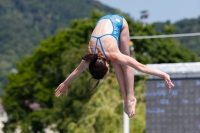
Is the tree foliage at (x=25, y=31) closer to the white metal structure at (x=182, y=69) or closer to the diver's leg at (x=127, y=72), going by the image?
the white metal structure at (x=182, y=69)

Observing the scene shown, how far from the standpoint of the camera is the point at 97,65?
8.39 metres

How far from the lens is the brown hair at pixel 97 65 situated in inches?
330

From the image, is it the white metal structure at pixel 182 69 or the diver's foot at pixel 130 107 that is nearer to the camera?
the diver's foot at pixel 130 107

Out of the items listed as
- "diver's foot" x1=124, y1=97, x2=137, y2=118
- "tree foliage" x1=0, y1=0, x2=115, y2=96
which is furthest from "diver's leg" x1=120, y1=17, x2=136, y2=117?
"tree foliage" x1=0, y1=0, x2=115, y2=96

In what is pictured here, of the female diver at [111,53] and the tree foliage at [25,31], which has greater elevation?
the female diver at [111,53]

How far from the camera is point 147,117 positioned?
650 inches

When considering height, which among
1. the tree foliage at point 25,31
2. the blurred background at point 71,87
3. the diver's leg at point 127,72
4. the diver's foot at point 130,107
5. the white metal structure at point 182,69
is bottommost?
the tree foliage at point 25,31

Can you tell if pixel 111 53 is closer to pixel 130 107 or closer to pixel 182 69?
pixel 130 107

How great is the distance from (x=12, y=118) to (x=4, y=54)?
115377 millimetres

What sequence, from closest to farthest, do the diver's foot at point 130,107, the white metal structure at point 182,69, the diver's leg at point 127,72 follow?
the diver's leg at point 127,72 → the diver's foot at point 130,107 → the white metal structure at point 182,69

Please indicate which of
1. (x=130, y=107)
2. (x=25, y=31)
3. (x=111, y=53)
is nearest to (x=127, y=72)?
(x=130, y=107)

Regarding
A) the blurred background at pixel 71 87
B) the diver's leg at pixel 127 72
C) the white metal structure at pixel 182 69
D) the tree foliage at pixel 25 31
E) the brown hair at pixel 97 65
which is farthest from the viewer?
the tree foliage at pixel 25 31

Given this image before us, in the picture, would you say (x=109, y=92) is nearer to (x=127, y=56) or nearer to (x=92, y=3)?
(x=127, y=56)

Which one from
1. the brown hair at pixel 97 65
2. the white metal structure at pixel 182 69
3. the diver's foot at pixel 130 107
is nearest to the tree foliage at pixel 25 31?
the white metal structure at pixel 182 69
